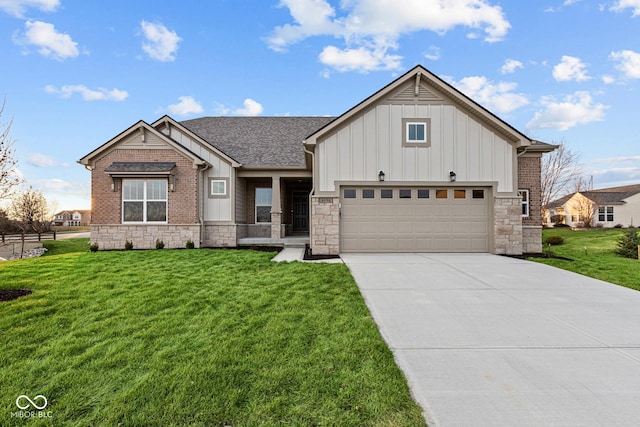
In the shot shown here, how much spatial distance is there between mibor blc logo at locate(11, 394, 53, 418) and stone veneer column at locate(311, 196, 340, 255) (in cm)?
829

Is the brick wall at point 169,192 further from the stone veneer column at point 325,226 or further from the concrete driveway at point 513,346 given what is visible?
the concrete driveway at point 513,346

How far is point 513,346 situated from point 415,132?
341 inches

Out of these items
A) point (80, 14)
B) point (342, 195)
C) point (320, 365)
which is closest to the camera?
point (320, 365)

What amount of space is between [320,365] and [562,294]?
5369 mm

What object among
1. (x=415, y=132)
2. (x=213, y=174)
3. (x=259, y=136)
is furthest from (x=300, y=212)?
(x=415, y=132)

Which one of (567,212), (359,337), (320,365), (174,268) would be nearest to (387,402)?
(320,365)

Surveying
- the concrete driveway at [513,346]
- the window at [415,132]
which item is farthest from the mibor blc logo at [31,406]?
the window at [415,132]

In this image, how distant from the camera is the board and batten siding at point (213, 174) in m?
13.4

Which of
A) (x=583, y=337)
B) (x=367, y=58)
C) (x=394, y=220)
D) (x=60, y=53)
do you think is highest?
(x=367, y=58)

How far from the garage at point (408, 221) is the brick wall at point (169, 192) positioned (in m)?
6.70

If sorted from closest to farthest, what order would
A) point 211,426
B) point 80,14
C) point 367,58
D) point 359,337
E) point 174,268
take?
point 211,426
point 359,337
point 174,268
point 80,14
point 367,58

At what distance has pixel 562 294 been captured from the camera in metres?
5.68

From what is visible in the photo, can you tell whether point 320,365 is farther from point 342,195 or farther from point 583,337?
point 342,195

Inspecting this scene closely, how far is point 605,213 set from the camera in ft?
112
